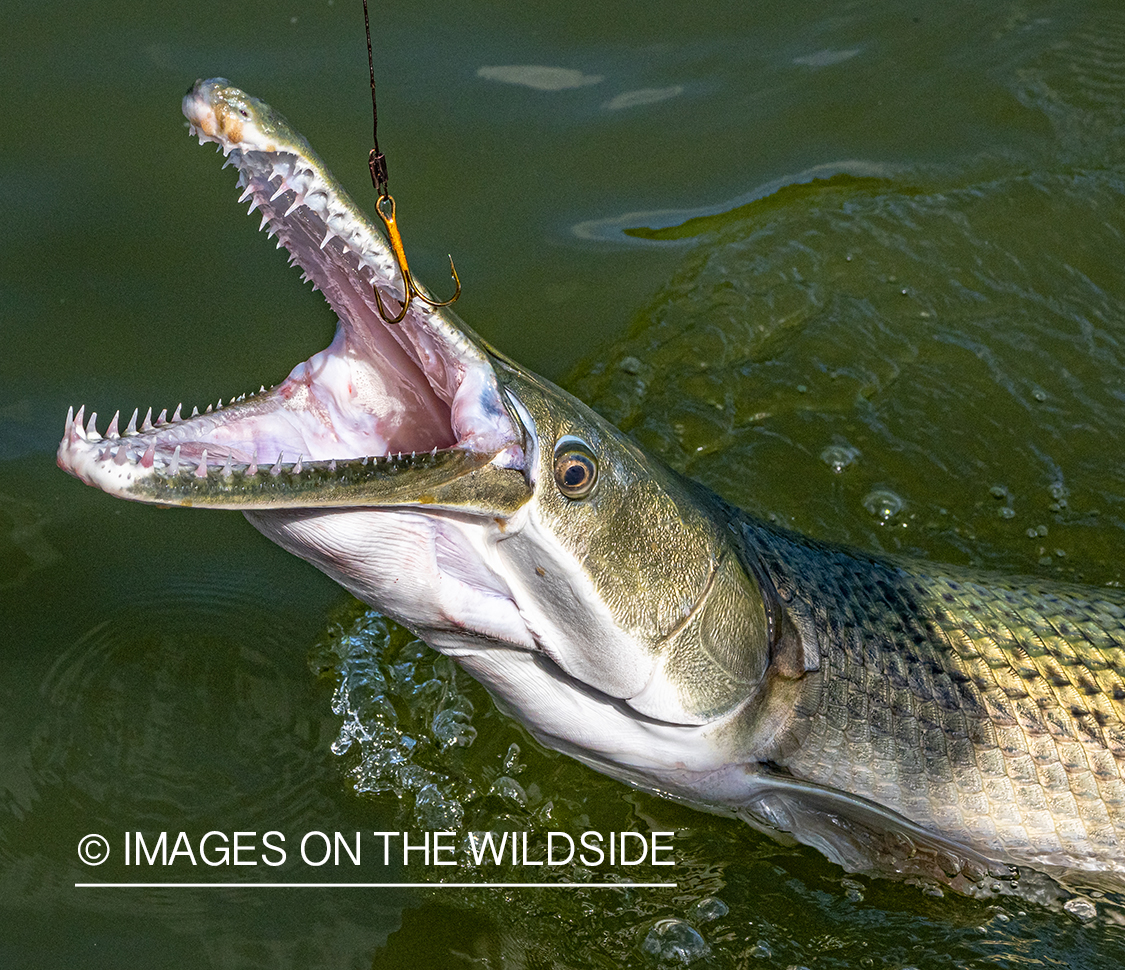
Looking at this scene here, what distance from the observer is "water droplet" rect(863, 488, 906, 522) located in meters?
4.64

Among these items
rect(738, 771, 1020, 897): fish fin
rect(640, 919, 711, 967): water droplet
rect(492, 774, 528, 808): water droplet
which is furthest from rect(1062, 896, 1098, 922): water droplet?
rect(492, 774, 528, 808): water droplet

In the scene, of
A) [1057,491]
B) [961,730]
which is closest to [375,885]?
[961,730]

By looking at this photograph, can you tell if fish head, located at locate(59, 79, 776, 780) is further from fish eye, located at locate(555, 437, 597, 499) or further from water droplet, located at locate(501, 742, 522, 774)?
water droplet, located at locate(501, 742, 522, 774)

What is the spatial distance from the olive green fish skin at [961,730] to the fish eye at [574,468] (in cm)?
69

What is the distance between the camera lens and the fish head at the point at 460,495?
244cm

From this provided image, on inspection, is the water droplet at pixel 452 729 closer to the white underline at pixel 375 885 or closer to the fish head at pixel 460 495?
the white underline at pixel 375 885

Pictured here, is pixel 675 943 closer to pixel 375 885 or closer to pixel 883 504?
pixel 375 885

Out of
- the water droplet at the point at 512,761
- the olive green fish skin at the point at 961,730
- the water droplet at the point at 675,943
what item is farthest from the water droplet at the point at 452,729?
the olive green fish skin at the point at 961,730

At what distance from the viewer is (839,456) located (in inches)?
188

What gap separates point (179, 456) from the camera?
7.61ft

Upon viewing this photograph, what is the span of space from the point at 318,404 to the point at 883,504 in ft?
8.49

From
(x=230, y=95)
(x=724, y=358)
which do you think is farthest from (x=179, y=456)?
(x=724, y=358)

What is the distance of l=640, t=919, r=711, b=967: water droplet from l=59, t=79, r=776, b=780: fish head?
0.47m

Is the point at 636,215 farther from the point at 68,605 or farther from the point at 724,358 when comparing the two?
the point at 68,605
